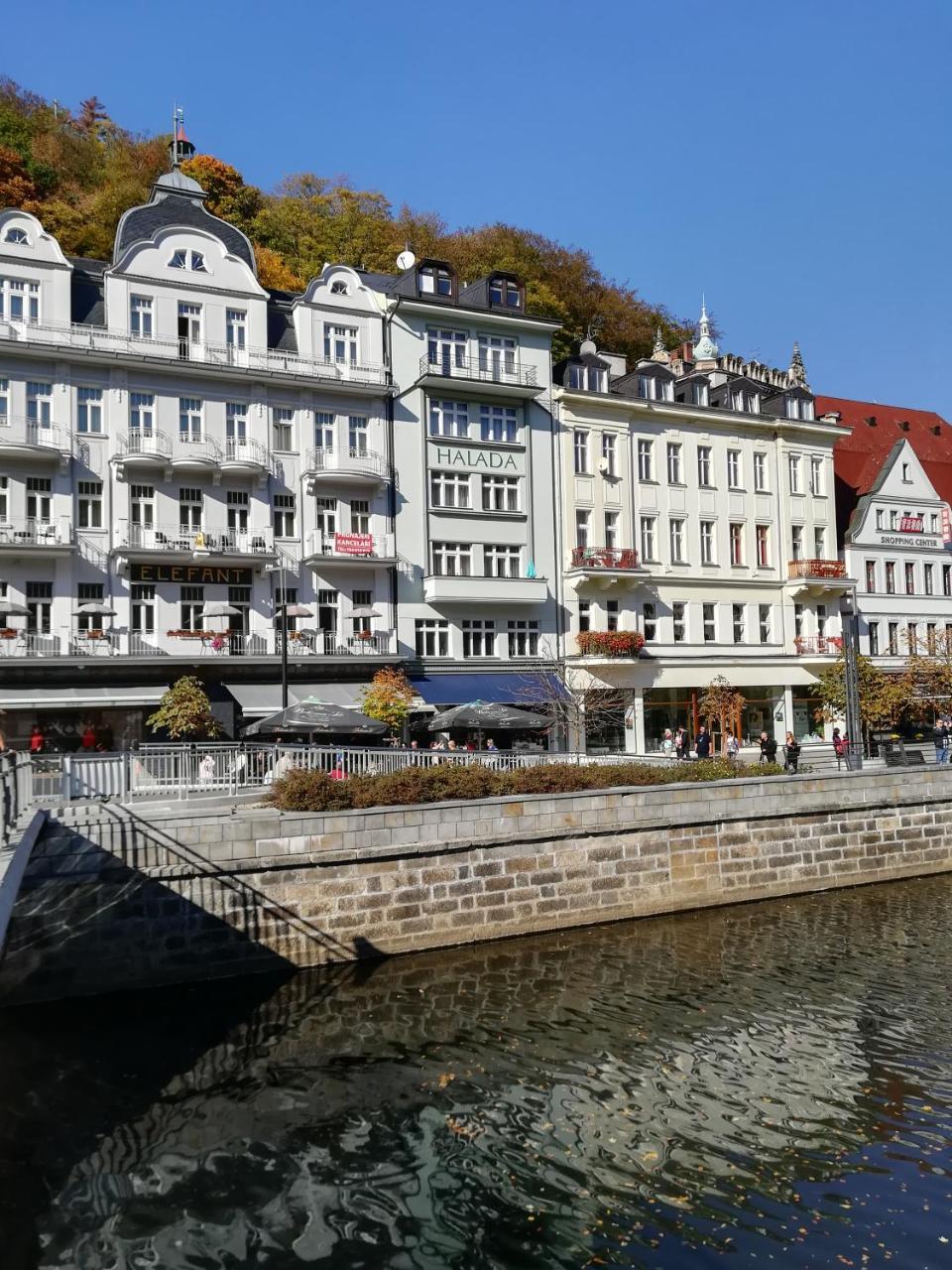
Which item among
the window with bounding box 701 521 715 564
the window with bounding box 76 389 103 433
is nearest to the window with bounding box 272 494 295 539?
the window with bounding box 76 389 103 433

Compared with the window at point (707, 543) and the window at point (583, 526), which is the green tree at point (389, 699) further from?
the window at point (707, 543)

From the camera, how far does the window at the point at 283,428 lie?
3528 cm

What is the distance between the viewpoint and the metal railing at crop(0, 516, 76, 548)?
30.4 meters

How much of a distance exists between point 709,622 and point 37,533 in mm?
27404

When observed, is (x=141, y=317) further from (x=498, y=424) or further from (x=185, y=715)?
(x=185, y=715)

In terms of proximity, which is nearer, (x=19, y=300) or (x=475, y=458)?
(x=19, y=300)

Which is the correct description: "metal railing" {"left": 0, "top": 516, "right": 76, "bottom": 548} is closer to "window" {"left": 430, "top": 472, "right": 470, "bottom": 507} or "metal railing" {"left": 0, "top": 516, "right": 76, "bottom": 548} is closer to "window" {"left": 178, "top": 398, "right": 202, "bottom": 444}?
"window" {"left": 178, "top": 398, "right": 202, "bottom": 444}

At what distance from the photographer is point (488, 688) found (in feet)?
120

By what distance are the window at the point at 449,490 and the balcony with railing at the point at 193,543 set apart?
6.84 metres

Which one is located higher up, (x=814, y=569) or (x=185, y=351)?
(x=185, y=351)

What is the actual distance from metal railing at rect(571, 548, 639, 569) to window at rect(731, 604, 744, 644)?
21.3 ft

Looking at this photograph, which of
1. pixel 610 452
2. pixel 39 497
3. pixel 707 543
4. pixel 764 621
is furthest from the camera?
pixel 764 621

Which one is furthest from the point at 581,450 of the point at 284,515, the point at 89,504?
the point at 89,504

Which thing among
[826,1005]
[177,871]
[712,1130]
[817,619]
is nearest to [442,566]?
[817,619]
